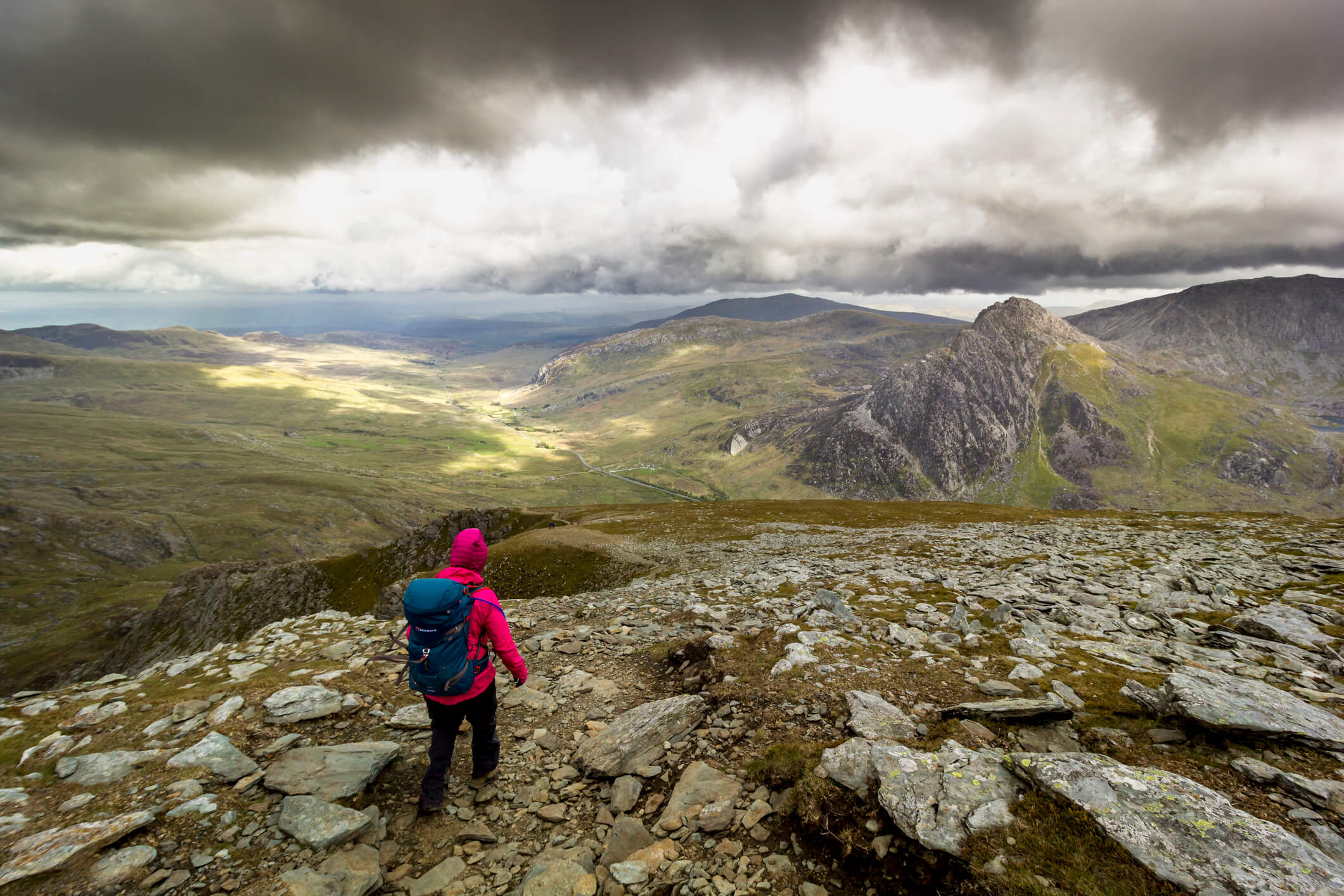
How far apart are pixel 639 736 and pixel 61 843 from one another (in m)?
8.29

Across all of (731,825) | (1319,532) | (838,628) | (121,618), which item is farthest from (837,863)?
(121,618)

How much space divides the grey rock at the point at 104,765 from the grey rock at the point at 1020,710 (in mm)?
14616

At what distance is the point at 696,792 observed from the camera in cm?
851

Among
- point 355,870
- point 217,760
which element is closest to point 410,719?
point 217,760

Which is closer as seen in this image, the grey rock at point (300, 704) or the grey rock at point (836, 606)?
the grey rock at point (300, 704)

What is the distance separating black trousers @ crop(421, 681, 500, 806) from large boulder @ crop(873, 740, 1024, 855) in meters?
6.98

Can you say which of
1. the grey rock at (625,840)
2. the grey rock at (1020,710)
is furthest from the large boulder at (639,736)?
the grey rock at (1020,710)

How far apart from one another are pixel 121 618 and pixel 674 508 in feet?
327

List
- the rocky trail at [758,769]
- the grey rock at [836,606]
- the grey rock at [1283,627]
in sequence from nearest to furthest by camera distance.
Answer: the rocky trail at [758,769] → the grey rock at [1283,627] → the grey rock at [836,606]

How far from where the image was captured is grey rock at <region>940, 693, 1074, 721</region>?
8.80 metres

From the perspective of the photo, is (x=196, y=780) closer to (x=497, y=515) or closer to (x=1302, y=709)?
(x=1302, y=709)

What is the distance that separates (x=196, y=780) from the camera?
8.62 metres

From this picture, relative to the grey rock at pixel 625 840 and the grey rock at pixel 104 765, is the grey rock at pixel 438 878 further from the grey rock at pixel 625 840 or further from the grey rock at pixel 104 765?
the grey rock at pixel 104 765

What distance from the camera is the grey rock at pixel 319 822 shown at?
7.68 metres
